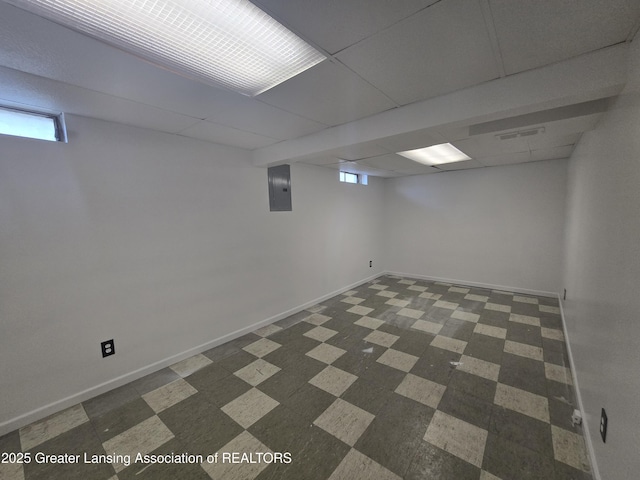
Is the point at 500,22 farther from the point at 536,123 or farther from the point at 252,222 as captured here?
the point at 252,222

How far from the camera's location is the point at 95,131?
2.10 m

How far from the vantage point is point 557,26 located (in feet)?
3.70

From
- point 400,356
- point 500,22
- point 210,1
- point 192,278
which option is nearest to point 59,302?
point 192,278

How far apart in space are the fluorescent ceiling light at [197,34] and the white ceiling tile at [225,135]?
85 centimetres

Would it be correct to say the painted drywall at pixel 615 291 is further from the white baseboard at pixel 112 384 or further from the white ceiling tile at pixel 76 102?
the white baseboard at pixel 112 384

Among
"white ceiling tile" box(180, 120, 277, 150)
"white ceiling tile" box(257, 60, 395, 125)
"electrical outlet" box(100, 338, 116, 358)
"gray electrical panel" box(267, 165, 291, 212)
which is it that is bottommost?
"electrical outlet" box(100, 338, 116, 358)

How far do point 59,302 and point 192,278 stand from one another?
1.03 m

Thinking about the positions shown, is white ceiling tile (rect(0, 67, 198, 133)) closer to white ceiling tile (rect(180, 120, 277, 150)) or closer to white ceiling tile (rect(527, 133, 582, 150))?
white ceiling tile (rect(180, 120, 277, 150))

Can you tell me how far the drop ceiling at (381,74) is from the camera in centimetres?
107

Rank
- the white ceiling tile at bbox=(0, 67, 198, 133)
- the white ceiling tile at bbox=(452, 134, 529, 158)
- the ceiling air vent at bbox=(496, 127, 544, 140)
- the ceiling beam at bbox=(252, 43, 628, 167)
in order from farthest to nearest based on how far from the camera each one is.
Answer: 1. the white ceiling tile at bbox=(452, 134, 529, 158)
2. the ceiling air vent at bbox=(496, 127, 544, 140)
3. the white ceiling tile at bbox=(0, 67, 198, 133)
4. the ceiling beam at bbox=(252, 43, 628, 167)

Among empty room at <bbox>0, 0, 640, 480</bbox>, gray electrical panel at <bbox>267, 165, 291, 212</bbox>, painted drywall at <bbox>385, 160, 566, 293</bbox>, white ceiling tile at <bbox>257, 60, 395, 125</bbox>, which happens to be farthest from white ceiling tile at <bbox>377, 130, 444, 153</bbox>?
painted drywall at <bbox>385, 160, 566, 293</bbox>

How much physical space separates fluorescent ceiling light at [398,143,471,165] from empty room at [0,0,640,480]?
0.11 m

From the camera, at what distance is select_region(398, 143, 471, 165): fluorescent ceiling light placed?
3.25m

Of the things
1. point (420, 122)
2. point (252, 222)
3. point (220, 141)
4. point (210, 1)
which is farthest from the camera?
point (252, 222)
